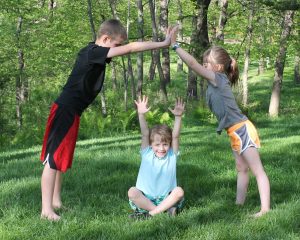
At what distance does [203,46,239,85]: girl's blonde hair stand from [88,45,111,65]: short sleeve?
1159mm

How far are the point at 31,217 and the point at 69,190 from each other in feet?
4.21

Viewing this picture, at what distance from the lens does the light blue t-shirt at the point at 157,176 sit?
15.4 feet

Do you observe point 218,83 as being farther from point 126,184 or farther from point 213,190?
point 126,184

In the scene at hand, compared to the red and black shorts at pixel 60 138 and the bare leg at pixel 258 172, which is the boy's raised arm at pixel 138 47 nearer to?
the red and black shorts at pixel 60 138

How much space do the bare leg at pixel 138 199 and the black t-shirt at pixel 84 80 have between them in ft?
3.25

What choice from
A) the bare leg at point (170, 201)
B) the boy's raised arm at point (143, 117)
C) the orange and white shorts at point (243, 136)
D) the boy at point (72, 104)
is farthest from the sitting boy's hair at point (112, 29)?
the bare leg at point (170, 201)

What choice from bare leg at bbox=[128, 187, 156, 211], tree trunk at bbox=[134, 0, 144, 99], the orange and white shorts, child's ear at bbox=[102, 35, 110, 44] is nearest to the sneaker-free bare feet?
bare leg at bbox=[128, 187, 156, 211]

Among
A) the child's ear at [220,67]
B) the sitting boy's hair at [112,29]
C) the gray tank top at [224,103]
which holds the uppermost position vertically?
the sitting boy's hair at [112,29]

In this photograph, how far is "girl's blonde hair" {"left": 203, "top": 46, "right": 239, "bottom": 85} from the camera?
15.8 ft

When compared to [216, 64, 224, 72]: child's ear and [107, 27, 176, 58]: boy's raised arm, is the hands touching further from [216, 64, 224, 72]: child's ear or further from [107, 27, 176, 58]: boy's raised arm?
[216, 64, 224, 72]: child's ear

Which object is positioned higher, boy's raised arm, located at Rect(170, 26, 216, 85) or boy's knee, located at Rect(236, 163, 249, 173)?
boy's raised arm, located at Rect(170, 26, 216, 85)

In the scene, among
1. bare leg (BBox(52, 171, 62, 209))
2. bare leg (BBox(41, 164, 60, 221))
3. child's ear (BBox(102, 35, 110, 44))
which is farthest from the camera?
bare leg (BBox(52, 171, 62, 209))

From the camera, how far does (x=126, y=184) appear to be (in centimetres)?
585

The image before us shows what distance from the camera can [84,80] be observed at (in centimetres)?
454
